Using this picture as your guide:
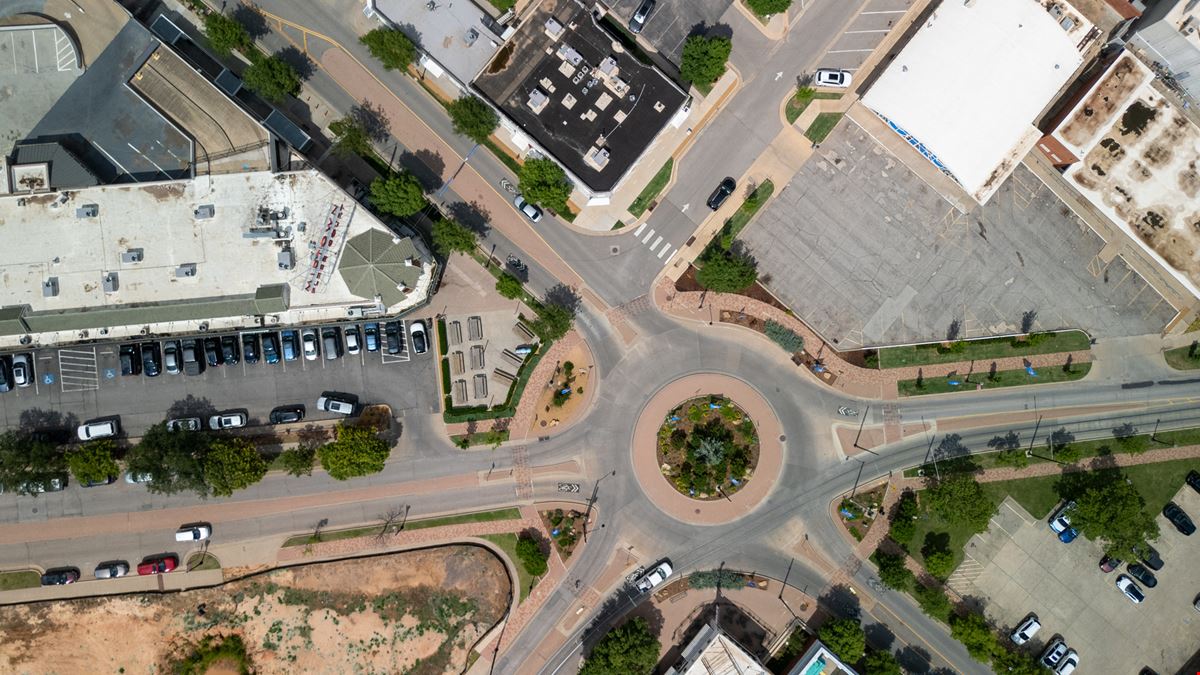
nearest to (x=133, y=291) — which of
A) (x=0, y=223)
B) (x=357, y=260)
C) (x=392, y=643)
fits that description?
(x=0, y=223)

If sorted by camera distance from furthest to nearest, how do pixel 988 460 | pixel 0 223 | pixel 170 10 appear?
pixel 988 460 < pixel 170 10 < pixel 0 223

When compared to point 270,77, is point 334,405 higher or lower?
lower

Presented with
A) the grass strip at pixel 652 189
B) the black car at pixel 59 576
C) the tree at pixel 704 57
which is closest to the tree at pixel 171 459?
the black car at pixel 59 576

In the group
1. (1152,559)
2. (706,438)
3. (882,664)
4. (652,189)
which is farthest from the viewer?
(1152,559)

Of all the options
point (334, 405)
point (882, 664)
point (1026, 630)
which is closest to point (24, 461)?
point (334, 405)

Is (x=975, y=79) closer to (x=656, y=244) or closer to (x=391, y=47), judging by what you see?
(x=656, y=244)

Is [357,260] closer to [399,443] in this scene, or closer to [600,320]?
[399,443]
